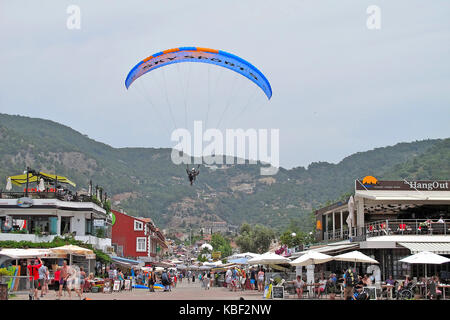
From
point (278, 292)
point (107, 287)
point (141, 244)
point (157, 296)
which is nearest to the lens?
point (278, 292)

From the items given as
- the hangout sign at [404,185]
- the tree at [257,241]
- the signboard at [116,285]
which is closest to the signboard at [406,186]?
the hangout sign at [404,185]

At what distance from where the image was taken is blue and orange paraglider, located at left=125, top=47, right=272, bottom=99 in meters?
31.9

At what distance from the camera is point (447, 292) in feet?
81.4

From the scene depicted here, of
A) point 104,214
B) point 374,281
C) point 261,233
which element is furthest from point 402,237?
point 261,233

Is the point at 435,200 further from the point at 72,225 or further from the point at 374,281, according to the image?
the point at 72,225

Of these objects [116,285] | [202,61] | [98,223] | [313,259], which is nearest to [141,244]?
[98,223]

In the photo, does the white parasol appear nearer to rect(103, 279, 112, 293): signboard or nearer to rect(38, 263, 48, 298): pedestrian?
rect(38, 263, 48, 298): pedestrian

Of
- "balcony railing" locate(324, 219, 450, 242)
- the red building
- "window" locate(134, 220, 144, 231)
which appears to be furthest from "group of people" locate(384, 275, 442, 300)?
"window" locate(134, 220, 144, 231)

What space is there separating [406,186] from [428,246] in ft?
27.0

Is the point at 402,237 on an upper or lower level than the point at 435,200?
lower

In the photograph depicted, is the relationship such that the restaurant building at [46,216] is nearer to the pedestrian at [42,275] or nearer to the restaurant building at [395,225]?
the pedestrian at [42,275]

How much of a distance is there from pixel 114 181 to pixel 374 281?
176 m

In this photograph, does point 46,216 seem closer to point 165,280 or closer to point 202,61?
point 165,280

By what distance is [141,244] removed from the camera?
64938 millimetres
